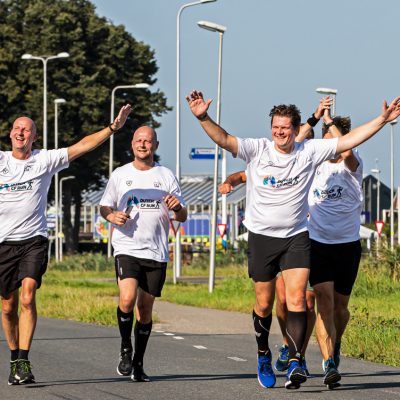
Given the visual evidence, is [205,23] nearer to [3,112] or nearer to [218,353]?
[218,353]

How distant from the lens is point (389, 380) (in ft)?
37.5

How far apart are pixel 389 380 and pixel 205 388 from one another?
5.48ft

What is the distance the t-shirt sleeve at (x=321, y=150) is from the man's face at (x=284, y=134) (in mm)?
155

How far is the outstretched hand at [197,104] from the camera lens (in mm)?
10281

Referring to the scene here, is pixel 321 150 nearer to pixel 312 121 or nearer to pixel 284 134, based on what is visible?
pixel 284 134

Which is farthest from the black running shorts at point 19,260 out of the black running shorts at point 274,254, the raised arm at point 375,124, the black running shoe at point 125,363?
the raised arm at point 375,124

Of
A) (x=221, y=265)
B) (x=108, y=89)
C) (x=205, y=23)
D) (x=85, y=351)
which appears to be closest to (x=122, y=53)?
(x=108, y=89)

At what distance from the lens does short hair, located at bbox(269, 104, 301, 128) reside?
10.8 m

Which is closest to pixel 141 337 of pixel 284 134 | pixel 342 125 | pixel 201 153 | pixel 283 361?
pixel 283 361

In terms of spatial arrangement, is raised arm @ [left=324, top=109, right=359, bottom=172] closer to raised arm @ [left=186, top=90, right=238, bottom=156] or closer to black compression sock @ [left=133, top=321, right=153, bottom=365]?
raised arm @ [left=186, top=90, right=238, bottom=156]

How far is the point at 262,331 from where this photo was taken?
1088cm

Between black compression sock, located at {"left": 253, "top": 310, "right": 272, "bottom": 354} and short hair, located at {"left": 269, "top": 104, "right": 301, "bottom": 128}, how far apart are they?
1549mm

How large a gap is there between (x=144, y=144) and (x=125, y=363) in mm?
1798

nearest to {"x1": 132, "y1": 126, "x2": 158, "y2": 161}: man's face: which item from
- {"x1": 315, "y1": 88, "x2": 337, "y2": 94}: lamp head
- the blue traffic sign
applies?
the blue traffic sign
